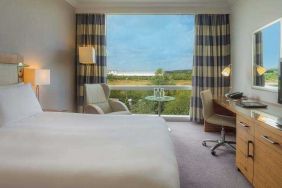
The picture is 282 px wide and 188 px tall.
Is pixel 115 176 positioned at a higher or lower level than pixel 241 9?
lower

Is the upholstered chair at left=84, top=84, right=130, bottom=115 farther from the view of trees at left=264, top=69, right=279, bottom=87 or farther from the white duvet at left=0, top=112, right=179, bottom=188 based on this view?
the view of trees at left=264, top=69, right=279, bottom=87

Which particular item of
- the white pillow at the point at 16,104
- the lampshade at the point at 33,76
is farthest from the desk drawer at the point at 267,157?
the lampshade at the point at 33,76

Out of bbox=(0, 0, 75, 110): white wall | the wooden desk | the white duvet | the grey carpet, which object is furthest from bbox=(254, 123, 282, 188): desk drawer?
bbox=(0, 0, 75, 110): white wall

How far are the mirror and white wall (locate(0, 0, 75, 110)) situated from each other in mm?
3315

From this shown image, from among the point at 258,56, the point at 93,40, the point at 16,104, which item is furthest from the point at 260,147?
the point at 93,40

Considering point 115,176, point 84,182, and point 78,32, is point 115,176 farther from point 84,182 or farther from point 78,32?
point 78,32

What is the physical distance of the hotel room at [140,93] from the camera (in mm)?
1570

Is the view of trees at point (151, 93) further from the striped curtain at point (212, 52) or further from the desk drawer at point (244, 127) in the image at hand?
the desk drawer at point (244, 127)

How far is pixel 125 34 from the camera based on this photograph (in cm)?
601

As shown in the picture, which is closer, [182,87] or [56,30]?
[56,30]

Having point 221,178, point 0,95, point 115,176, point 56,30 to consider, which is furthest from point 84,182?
point 56,30

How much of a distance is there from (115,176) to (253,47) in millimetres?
3478

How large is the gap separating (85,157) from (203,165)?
6.54 feet

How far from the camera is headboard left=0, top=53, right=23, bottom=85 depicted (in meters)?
3.05
